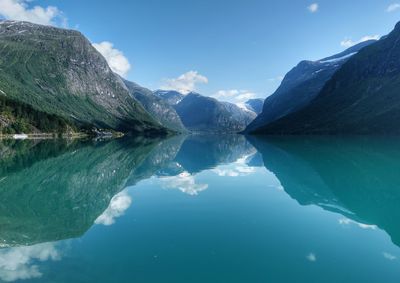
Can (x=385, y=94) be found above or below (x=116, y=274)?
above

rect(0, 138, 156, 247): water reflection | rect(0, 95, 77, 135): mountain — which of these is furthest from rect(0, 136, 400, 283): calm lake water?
rect(0, 95, 77, 135): mountain

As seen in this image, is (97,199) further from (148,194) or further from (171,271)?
(171,271)

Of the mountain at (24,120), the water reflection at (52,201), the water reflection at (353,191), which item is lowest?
the water reflection at (353,191)

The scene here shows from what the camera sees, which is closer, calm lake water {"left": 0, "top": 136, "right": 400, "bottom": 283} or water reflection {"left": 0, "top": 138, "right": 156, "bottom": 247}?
calm lake water {"left": 0, "top": 136, "right": 400, "bottom": 283}

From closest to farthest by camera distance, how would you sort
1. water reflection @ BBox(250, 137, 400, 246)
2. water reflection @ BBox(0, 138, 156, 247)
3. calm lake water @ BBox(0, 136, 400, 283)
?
1. calm lake water @ BBox(0, 136, 400, 283)
2. water reflection @ BBox(0, 138, 156, 247)
3. water reflection @ BBox(250, 137, 400, 246)

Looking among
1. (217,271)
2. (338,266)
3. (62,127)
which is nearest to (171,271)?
(217,271)

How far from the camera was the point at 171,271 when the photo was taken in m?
12.2

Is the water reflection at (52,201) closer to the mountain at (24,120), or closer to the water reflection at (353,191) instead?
the water reflection at (353,191)

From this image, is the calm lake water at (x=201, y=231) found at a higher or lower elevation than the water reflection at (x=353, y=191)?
higher

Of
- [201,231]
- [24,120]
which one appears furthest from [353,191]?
[24,120]

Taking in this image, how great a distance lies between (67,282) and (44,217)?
10.7 m

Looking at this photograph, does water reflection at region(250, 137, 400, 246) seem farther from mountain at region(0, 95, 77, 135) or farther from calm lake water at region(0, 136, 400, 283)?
mountain at region(0, 95, 77, 135)

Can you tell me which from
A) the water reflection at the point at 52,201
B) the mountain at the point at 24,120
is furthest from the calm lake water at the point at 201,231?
the mountain at the point at 24,120

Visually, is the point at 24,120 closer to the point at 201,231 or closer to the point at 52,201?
the point at 52,201
